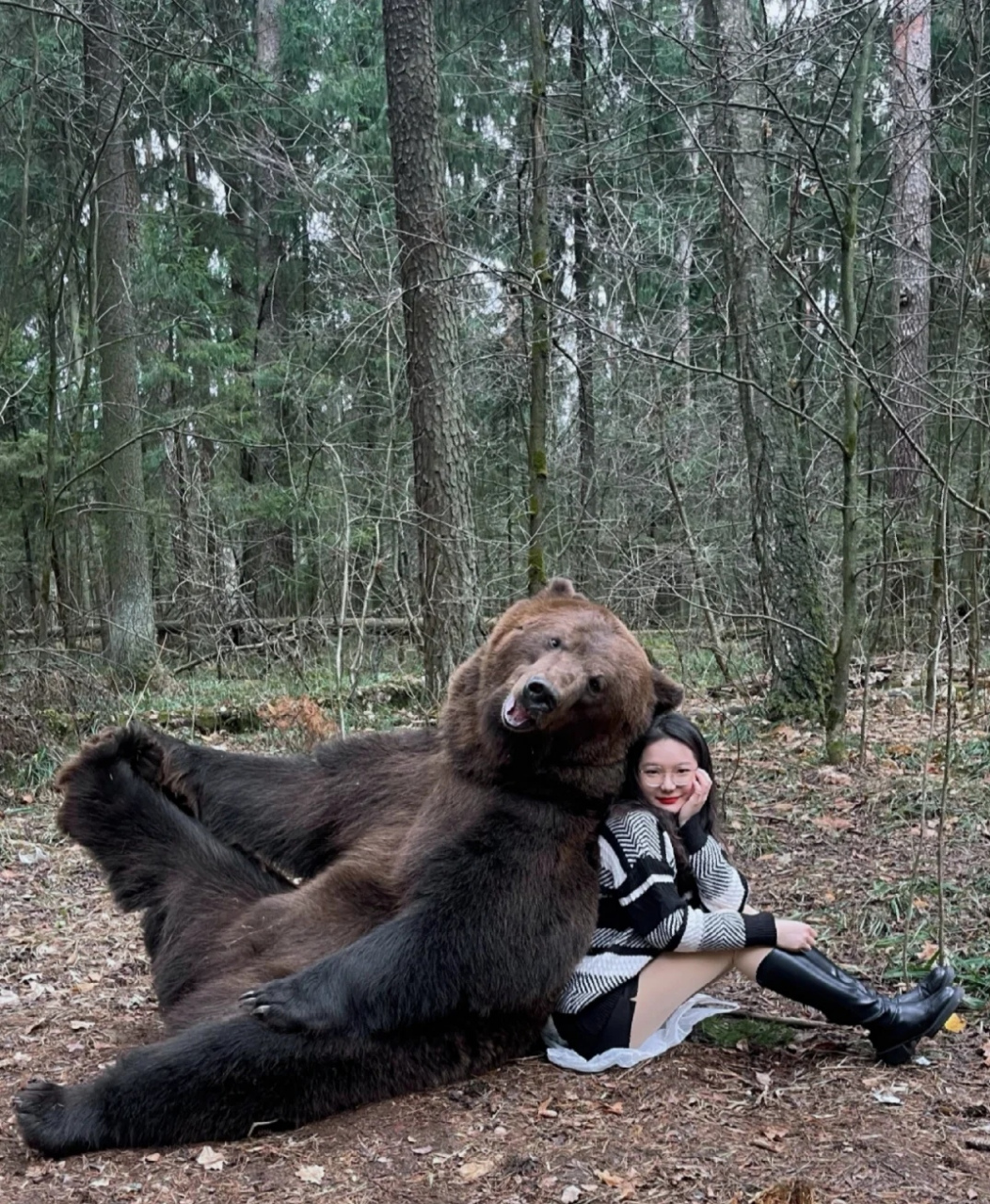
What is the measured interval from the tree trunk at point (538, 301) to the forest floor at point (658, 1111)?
2755mm

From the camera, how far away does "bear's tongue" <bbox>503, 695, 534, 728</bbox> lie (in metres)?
3.62

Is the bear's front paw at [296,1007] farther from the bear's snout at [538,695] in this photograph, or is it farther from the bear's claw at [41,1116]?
the bear's snout at [538,695]

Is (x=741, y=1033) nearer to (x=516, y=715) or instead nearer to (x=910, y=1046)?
(x=910, y=1046)

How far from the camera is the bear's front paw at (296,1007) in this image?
349 cm

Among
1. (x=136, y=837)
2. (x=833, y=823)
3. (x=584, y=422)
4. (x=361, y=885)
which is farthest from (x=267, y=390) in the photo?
(x=361, y=885)

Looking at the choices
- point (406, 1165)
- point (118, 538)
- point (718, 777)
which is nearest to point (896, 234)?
point (718, 777)

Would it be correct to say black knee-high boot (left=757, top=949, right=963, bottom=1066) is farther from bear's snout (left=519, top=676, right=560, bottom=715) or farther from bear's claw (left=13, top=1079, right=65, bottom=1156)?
bear's claw (left=13, top=1079, right=65, bottom=1156)

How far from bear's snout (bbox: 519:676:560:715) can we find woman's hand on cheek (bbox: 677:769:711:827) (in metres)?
0.70

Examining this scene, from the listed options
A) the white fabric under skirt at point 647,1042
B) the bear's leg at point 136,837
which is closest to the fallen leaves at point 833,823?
the white fabric under skirt at point 647,1042

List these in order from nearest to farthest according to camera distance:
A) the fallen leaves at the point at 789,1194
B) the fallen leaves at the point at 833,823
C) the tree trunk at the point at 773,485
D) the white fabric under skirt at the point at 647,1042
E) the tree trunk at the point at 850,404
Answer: the fallen leaves at the point at 789,1194 → the white fabric under skirt at the point at 647,1042 → the tree trunk at the point at 850,404 → the fallen leaves at the point at 833,823 → the tree trunk at the point at 773,485

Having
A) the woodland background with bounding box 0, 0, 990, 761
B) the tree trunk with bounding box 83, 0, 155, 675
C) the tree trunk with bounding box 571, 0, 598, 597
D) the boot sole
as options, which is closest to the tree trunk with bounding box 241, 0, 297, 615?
the woodland background with bounding box 0, 0, 990, 761

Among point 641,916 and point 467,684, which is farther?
point 467,684

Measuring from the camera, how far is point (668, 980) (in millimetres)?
3875

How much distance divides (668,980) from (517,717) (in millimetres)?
1100
